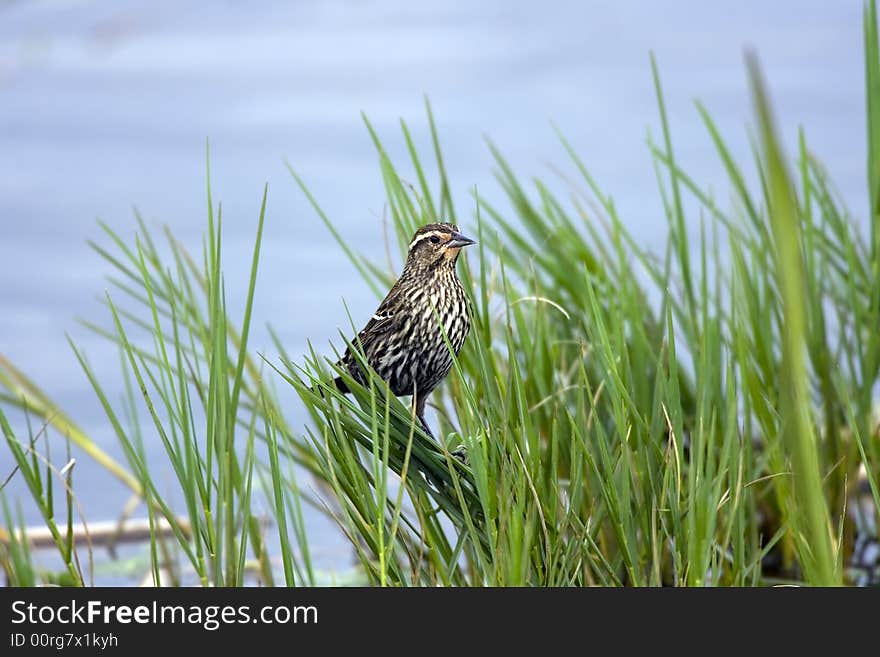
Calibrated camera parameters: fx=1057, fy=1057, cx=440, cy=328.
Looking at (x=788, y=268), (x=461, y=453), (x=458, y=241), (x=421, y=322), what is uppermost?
(x=458, y=241)

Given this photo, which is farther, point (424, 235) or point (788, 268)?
point (424, 235)

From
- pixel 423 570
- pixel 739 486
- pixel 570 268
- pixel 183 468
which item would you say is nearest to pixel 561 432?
pixel 570 268

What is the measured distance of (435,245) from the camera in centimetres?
161

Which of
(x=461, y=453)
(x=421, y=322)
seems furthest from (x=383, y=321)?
(x=461, y=453)

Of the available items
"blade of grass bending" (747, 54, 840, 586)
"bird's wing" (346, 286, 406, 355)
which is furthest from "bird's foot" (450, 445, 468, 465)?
"blade of grass bending" (747, 54, 840, 586)

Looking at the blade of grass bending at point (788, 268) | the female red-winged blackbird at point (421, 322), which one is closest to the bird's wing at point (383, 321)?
the female red-winged blackbird at point (421, 322)

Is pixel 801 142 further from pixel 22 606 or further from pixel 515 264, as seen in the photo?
pixel 22 606

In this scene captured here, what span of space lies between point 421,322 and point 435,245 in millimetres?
140

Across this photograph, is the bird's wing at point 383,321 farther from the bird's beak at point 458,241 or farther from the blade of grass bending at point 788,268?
the blade of grass bending at point 788,268

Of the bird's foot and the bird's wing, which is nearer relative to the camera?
the bird's foot

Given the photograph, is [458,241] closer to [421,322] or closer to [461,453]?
[421,322]

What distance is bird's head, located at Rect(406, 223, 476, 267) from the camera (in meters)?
1.59

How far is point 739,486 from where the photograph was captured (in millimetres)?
1278

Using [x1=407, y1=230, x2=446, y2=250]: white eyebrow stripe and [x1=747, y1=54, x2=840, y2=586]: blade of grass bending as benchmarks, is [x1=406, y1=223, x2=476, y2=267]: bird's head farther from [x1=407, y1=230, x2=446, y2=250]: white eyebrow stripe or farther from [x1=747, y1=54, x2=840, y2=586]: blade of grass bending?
[x1=747, y1=54, x2=840, y2=586]: blade of grass bending
